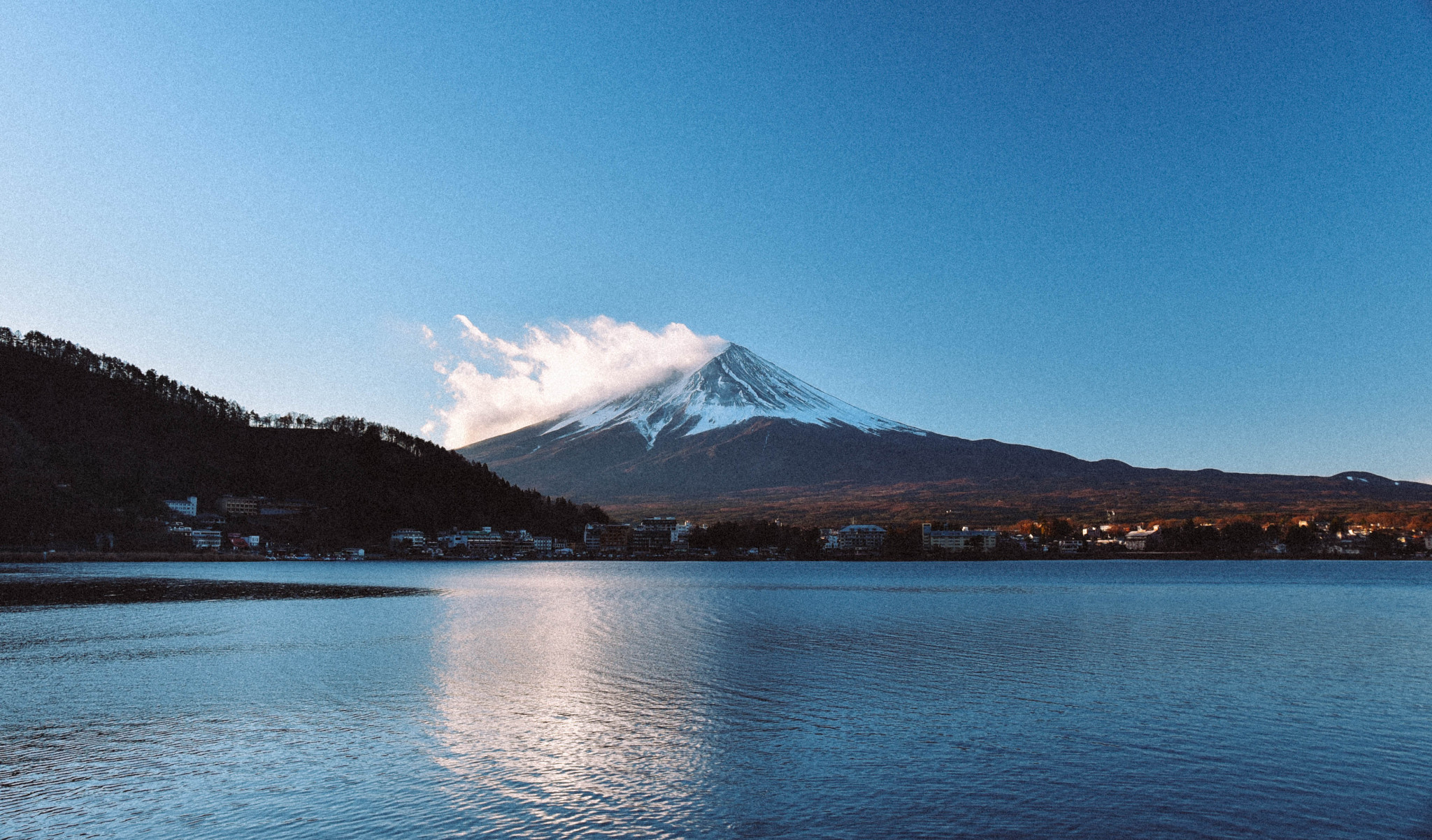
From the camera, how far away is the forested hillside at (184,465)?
9800cm

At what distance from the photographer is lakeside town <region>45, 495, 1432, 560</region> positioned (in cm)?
12431

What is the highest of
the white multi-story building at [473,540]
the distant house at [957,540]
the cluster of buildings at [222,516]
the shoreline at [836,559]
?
the cluster of buildings at [222,516]

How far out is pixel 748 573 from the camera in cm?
9062

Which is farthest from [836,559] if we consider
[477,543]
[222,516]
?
[222,516]

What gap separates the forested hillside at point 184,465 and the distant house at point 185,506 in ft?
6.52

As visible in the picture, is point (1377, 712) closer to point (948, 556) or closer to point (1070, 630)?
point (1070, 630)

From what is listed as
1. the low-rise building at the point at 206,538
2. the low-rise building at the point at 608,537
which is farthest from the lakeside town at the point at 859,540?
the low-rise building at the point at 206,538

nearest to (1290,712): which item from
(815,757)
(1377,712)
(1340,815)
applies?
(1377,712)

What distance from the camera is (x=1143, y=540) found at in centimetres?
14088

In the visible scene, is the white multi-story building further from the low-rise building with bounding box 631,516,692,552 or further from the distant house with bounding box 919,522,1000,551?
the distant house with bounding box 919,522,1000,551

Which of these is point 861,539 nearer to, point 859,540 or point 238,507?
point 859,540

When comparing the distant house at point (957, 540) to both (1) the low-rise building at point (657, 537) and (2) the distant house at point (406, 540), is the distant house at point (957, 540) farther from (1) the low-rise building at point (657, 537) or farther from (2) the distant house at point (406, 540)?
(2) the distant house at point (406, 540)

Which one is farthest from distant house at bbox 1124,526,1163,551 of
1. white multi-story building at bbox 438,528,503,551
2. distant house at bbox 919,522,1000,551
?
white multi-story building at bbox 438,528,503,551

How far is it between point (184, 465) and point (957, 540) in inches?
4528
